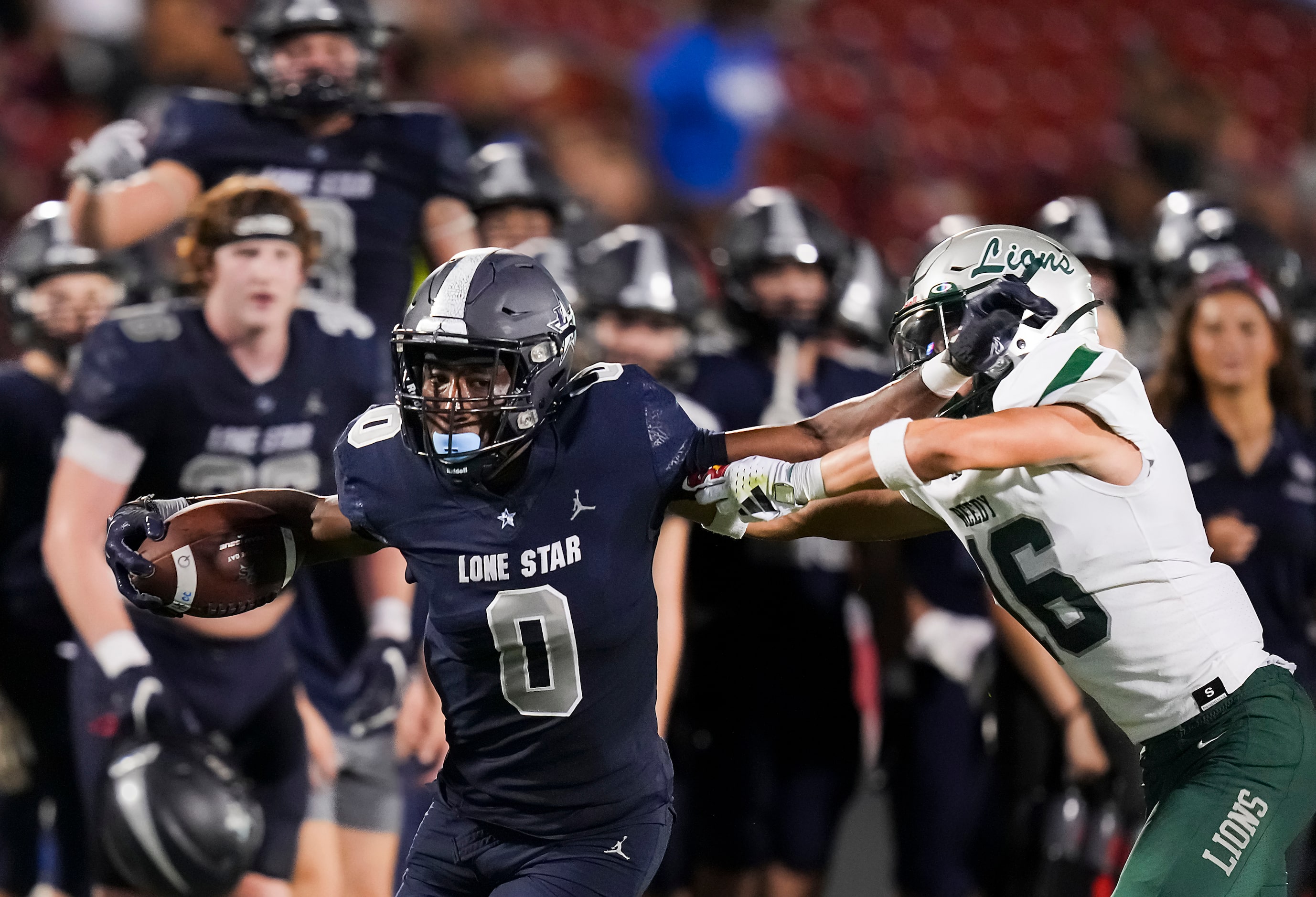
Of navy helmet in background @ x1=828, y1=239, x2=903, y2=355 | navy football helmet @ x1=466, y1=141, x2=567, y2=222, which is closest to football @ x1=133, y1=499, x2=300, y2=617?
navy football helmet @ x1=466, y1=141, x2=567, y2=222

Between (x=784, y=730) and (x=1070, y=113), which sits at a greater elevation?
(x=1070, y=113)

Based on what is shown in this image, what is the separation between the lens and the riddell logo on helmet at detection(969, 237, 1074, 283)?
2961 millimetres

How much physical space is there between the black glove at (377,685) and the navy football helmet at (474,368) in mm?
1609

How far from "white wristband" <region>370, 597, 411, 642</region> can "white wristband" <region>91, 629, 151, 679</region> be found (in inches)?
22.8

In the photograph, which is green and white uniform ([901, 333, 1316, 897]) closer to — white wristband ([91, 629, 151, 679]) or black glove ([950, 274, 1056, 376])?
black glove ([950, 274, 1056, 376])

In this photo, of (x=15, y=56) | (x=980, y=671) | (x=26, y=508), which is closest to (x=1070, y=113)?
(x=15, y=56)

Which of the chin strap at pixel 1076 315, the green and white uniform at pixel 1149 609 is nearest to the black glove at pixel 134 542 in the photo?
the green and white uniform at pixel 1149 609

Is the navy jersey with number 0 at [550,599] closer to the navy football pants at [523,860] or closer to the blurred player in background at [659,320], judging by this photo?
the navy football pants at [523,860]

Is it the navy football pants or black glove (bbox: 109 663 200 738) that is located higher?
black glove (bbox: 109 663 200 738)

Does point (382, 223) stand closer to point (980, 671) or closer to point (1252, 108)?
point (980, 671)

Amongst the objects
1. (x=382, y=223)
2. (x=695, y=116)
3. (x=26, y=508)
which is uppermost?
(x=695, y=116)

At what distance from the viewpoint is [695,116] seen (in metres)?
10.0

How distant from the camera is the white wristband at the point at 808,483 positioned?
2605mm

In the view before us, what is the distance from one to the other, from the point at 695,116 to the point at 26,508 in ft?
20.2
